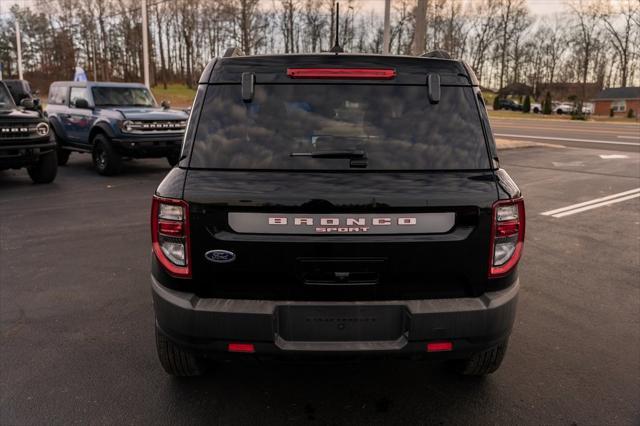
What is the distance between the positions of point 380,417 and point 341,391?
328 millimetres

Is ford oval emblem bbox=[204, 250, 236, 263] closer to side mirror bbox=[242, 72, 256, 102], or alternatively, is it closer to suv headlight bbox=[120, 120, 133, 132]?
side mirror bbox=[242, 72, 256, 102]

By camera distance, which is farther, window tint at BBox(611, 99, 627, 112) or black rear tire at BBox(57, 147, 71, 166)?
window tint at BBox(611, 99, 627, 112)

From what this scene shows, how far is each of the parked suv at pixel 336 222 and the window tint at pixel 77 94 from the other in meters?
10.7

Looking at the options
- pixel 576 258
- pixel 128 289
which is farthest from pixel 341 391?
pixel 576 258

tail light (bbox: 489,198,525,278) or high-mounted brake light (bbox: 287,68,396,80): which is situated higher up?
high-mounted brake light (bbox: 287,68,396,80)

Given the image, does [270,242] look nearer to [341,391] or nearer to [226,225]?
[226,225]

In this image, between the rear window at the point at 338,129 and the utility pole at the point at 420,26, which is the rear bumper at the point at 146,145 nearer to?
the utility pole at the point at 420,26

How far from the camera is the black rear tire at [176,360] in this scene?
2910mm

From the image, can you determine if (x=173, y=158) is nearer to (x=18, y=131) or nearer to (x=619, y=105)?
(x=18, y=131)

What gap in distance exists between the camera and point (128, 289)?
15.4ft

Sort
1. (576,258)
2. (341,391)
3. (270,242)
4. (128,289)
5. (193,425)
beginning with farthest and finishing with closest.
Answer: (576,258), (128,289), (341,391), (193,425), (270,242)

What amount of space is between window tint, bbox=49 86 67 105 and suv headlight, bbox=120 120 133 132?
2775mm

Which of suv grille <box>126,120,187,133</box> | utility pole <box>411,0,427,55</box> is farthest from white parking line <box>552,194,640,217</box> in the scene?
suv grille <box>126,120,187,133</box>

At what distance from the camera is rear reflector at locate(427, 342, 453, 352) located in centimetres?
244
